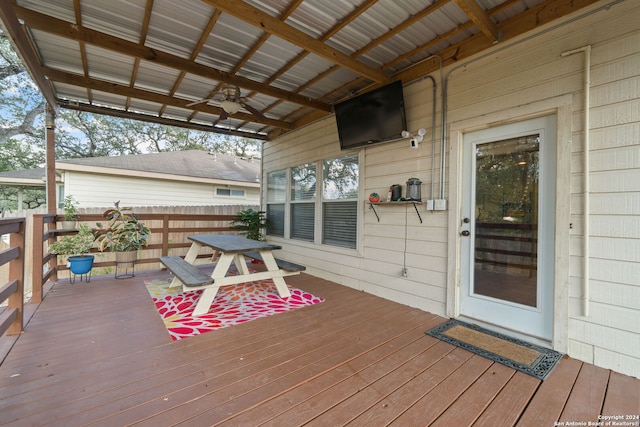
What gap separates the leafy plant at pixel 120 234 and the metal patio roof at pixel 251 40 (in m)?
1.83

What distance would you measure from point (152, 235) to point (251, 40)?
13.9 feet

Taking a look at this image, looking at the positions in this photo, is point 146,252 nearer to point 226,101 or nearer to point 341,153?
point 226,101

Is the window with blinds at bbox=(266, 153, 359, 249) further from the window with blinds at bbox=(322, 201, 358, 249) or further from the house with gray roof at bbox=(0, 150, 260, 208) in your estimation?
the house with gray roof at bbox=(0, 150, 260, 208)

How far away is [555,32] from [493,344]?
2.65m

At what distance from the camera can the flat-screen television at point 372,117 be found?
10.7 ft

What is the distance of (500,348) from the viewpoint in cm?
226

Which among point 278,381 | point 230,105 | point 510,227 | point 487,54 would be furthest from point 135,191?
point 510,227

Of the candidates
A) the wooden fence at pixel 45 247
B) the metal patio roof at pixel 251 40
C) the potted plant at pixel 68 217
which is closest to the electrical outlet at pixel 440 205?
the metal patio roof at pixel 251 40

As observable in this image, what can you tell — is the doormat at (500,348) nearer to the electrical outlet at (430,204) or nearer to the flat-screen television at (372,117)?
the electrical outlet at (430,204)

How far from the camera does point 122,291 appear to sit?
3682 mm

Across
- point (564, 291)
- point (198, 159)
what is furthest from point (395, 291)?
point (198, 159)

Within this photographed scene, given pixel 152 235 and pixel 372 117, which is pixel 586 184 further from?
pixel 152 235

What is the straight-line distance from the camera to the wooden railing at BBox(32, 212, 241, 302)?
3.12 meters

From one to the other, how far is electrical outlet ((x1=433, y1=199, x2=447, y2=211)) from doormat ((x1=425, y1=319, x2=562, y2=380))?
1158 mm
